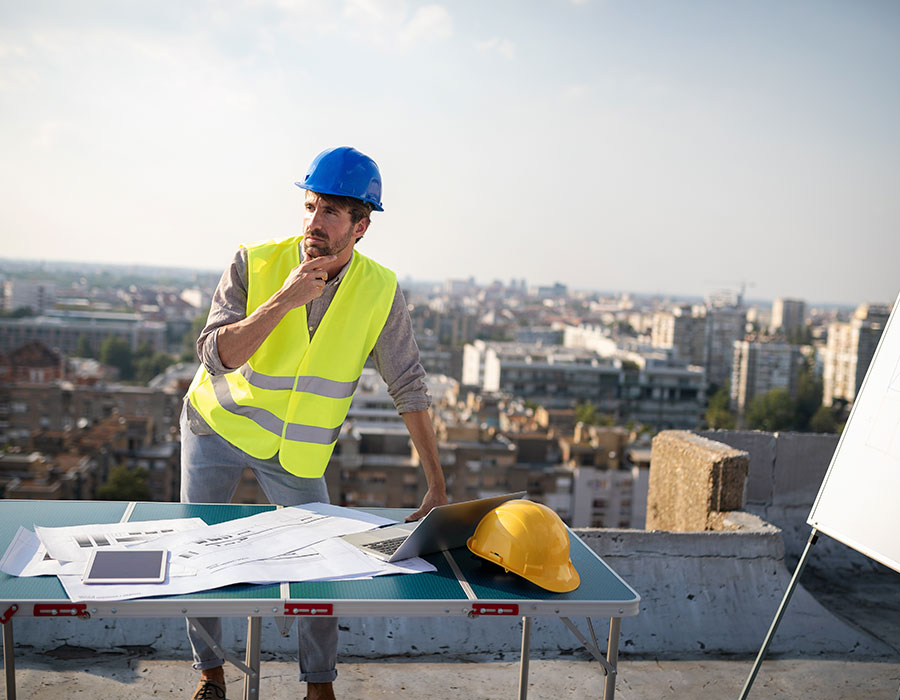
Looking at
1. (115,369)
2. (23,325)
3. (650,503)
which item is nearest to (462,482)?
(650,503)

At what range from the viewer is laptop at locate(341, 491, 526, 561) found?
5.61 feet

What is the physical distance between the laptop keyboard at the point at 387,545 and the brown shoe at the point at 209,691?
71cm

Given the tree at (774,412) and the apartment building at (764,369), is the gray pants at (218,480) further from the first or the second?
the apartment building at (764,369)

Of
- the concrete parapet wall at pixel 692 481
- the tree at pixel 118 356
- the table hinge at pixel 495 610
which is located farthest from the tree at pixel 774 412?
the table hinge at pixel 495 610

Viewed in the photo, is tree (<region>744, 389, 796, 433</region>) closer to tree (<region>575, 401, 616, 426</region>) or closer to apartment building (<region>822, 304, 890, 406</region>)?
apartment building (<region>822, 304, 890, 406</region>)

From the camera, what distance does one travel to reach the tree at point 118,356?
66.8m

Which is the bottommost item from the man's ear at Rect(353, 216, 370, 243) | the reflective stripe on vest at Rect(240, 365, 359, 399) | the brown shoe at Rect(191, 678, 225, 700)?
the brown shoe at Rect(191, 678, 225, 700)

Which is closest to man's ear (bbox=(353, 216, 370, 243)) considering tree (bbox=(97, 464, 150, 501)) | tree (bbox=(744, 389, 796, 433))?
tree (bbox=(97, 464, 150, 501))

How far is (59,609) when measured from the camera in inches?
55.3

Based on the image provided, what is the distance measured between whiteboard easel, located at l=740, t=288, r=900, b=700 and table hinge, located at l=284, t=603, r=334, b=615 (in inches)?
54.4

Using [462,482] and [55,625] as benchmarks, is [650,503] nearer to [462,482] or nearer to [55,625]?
[55,625]

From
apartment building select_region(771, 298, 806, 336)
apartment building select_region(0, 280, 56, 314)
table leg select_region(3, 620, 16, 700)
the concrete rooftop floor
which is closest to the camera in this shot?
table leg select_region(3, 620, 16, 700)

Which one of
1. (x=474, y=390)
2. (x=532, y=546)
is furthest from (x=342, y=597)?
(x=474, y=390)

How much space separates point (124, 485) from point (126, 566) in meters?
37.4
